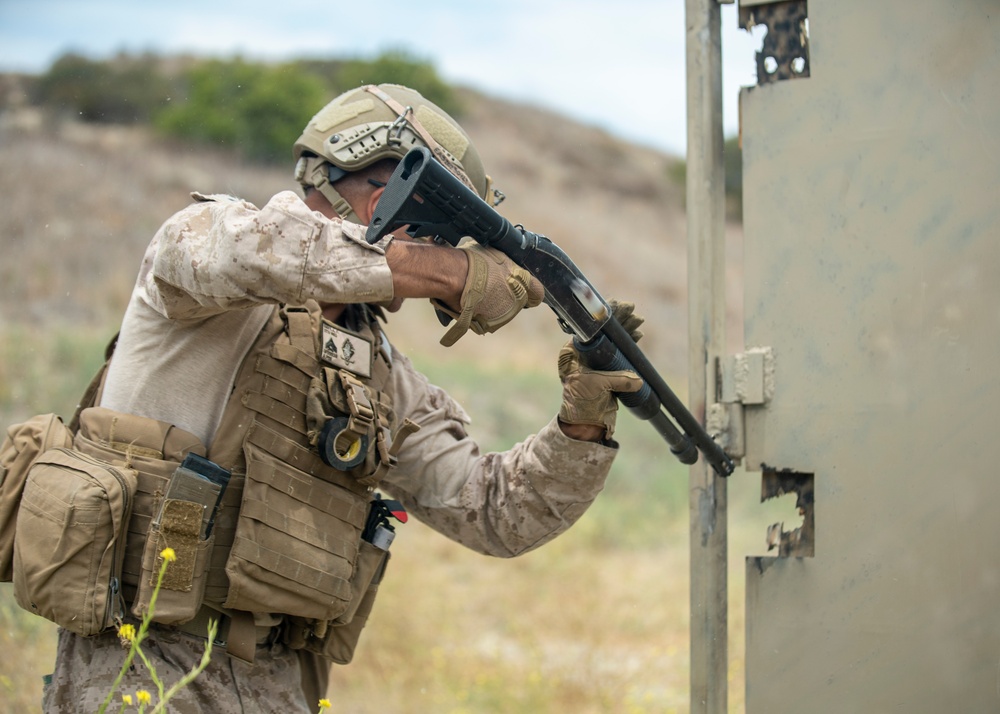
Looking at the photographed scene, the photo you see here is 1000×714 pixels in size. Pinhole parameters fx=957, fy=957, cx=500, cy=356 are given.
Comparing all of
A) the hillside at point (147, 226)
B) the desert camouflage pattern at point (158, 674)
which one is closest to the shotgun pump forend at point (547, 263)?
the desert camouflage pattern at point (158, 674)

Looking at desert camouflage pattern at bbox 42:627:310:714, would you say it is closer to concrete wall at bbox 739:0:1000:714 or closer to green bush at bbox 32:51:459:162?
concrete wall at bbox 739:0:1000:714

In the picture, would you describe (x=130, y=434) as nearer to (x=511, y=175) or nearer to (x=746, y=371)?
(x=746, y=371)

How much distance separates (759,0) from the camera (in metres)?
2.38

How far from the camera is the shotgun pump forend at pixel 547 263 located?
5.94 feet

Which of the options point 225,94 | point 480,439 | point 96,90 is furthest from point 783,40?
point 96,90

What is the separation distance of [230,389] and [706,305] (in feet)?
4.03

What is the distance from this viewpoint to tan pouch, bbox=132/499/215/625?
2055 mm

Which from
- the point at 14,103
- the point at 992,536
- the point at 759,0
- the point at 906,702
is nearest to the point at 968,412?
the point at 992,536

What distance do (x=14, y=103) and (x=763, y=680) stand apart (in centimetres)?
1903

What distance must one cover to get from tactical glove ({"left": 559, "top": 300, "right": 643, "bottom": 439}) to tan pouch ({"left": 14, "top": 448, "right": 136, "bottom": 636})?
3.40 ft

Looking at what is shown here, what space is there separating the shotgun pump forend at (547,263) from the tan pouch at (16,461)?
95 cm

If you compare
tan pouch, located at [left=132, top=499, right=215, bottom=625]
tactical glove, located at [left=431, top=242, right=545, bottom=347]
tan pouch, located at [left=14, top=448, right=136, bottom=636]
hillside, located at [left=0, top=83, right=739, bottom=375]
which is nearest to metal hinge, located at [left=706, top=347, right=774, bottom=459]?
tactical glove, located at [left=431, top=242, right=545, bottom=347]

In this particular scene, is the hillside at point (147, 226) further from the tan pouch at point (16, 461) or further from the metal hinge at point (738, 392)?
the tan pouch at point (16, 461)

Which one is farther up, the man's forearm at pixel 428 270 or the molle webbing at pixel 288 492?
the man's forearm at pixel 428 270
